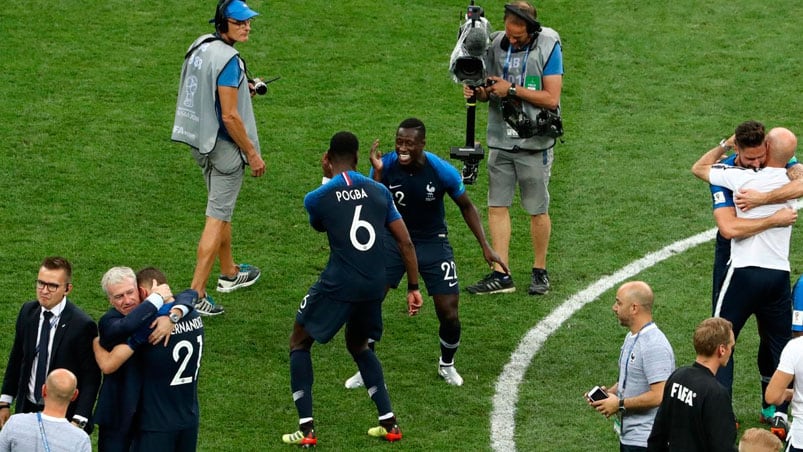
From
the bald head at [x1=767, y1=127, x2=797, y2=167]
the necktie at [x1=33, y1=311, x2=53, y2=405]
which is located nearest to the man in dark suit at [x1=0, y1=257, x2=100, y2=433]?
the necktie at [x1=33, y1=311, x2=53, y2=405]

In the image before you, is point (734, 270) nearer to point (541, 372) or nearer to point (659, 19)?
point (541, 372)

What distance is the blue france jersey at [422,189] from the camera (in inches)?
389

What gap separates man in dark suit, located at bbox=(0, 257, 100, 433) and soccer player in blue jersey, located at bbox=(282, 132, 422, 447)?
1.76 metres

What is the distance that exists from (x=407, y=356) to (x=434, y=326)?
603 millimetres

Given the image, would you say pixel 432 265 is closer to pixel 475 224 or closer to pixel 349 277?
pixel 475 224

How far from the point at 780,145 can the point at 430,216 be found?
2.49 meters

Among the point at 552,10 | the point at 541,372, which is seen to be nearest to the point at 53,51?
the point at 552,10

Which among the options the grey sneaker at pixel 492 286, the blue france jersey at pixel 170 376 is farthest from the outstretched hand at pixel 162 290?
the grey sneaker at pixel 492 286

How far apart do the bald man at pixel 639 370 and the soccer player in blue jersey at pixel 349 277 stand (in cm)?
177

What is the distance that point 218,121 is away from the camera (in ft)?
35.9

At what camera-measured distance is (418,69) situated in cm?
1569

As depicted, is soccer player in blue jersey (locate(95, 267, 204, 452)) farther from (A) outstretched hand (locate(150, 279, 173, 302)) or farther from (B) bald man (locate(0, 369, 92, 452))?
(B) bald man (locate(0, 369, 92, 452))

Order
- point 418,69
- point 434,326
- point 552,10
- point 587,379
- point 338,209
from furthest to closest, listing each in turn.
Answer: point 552,10, point 418,69, point 434,326, point 587,379, point 338,209

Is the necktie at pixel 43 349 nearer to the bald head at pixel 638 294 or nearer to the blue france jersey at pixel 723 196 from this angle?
the bald head at pixel 638 294
